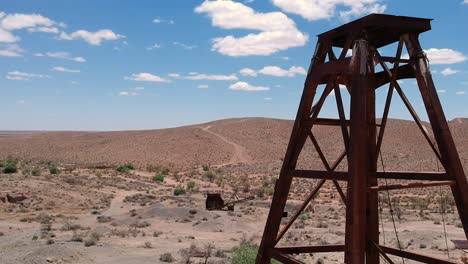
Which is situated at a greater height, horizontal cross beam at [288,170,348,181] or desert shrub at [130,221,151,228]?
horizontal cross beam at [288,170,348,181]

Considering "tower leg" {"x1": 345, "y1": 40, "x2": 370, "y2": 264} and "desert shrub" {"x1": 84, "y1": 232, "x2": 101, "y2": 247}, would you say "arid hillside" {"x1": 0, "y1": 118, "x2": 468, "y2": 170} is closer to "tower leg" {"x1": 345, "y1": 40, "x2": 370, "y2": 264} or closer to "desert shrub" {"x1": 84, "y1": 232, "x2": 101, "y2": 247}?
"desert shrub" {"x1": 84, "y1": 232, "x2": 101, "y2": 247}

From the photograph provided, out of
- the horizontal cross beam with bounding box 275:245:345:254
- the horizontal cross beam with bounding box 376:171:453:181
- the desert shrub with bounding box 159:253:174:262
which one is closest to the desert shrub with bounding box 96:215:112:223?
the desert shrub with bounding box 159:253:174:262

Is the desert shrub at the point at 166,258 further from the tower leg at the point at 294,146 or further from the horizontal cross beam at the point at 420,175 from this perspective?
the horizontal cross beam at the point at 420,175

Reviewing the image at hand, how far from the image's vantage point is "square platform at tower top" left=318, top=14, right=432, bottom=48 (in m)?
6.24

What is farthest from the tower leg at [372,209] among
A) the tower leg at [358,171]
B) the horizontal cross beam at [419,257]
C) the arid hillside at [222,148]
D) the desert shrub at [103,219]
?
the arid hillside at [222,148]

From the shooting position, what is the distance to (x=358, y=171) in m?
5.64

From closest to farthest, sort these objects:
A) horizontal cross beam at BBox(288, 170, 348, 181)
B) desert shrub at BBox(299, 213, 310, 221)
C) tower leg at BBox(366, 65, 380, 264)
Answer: horizontal cross beam at BBox(288, 170, 348, 181)
tower leg at BBox(366, 65, 380, 264)
desert shrub at BBox(299, 213, 310, 221)

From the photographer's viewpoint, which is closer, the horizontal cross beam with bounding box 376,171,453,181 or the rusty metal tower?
the rusty metal tower

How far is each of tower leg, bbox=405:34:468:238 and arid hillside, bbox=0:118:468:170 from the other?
55164mm

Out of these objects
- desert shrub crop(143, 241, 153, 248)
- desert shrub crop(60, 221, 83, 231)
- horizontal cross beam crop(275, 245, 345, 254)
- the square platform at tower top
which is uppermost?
the square platform at tower top

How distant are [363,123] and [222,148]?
263ft

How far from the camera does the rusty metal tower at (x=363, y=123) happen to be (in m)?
5.71

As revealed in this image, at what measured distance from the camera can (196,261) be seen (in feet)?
47.5

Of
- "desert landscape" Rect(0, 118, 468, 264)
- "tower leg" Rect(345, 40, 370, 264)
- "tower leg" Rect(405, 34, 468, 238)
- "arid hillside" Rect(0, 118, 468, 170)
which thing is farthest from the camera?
"arid hillside" Rect(0, 118, 468, 170)
